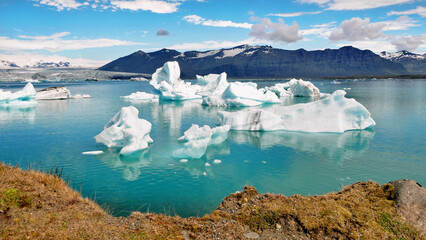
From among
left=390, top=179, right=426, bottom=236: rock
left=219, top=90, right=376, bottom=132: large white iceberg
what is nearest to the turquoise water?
left=219, top=90, right=376, bottom=132: large white iceberg

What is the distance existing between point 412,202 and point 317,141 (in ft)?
31.9

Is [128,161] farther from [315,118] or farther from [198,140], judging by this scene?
[315,118]

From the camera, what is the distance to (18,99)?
33406mm

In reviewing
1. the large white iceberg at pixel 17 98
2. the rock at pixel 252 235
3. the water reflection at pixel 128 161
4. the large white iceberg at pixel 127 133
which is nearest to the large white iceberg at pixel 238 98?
the large white iceberg at pixel 127 133

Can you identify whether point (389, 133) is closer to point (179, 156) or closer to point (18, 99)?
point (179, 156)

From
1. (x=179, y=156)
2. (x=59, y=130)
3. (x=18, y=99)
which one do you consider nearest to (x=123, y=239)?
(x=179, y=156)

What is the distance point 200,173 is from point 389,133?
13.3 m

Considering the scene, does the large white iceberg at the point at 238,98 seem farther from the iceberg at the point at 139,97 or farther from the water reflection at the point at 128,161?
the water reflection at the point at 128,161

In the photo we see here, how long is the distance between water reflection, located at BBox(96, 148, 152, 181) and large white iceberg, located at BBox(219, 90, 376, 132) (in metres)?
7.55

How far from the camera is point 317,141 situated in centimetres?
1547

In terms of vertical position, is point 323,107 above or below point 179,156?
above

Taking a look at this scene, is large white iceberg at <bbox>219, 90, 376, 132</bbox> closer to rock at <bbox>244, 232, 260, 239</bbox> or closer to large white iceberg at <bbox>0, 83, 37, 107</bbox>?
rock at <bbox>244, 232, 260, 239</bbox>

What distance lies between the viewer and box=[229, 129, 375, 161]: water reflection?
44.8 feet

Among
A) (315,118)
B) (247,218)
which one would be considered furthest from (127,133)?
(315,118)
